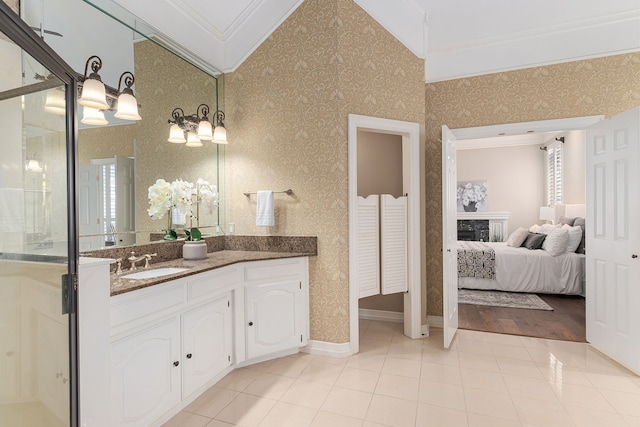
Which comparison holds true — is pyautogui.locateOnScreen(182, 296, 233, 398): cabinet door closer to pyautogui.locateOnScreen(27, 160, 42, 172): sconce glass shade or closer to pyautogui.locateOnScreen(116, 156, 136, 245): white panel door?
pyautogui.locateOnScreen(116, 156, 136, 245): white panel door

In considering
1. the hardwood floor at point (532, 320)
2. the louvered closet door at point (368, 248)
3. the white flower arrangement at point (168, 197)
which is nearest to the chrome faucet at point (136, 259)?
the white flower arrangement at point (168, 197)

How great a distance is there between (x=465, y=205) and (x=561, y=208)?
1957 mm

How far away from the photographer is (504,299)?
4.76m

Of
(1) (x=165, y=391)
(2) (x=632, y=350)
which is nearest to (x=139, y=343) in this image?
(1) (x=165, y=391)

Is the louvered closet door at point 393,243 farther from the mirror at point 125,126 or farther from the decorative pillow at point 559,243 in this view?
the decorative pillow at point 559,243

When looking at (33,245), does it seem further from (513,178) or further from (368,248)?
(513,178)

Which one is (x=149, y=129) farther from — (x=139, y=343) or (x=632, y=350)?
(x=632, y=350)

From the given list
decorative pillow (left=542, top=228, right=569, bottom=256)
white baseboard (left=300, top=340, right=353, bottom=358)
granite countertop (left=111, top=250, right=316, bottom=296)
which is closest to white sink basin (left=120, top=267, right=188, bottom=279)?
granite countertop (left=111, top=250, right=316, bottom=296)

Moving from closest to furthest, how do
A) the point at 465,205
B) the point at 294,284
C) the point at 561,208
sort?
the point at 294,284 → the point at 561,208 → the point at 465,205

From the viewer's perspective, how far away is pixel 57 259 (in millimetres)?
1221

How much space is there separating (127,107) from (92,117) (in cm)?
23

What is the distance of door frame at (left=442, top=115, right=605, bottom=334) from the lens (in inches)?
132

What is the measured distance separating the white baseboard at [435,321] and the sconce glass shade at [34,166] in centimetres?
372

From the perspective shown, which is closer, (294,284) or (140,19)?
(140,19)
